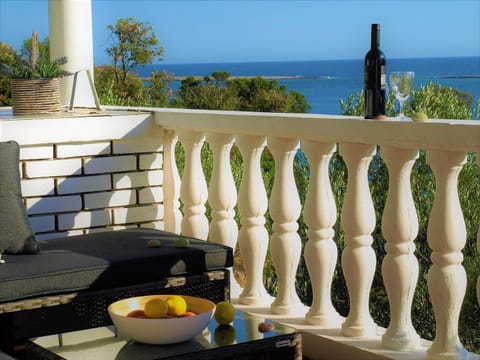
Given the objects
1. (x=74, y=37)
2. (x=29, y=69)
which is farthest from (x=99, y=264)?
(x=74, y=37)

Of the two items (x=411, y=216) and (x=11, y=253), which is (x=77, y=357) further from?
(x=411, y=216)

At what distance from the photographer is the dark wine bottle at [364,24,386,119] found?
3.00m

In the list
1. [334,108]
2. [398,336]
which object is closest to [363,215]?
[398,336]

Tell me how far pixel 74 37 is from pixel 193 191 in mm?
1272

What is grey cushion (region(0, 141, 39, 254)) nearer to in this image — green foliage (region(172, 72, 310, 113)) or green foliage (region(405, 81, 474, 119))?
green foliage (region(405, 81, 474, 119))

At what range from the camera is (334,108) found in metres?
46.4

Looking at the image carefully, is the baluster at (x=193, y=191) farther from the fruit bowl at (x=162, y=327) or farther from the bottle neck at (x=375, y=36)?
Answer: the fruit bowl at (x=162, y=327)

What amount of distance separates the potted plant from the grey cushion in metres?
0.80

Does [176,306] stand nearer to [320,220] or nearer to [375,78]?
[320,220]

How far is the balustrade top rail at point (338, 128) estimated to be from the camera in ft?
8.77

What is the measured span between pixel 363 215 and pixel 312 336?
0.54 meters

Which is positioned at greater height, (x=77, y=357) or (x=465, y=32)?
(x=465, y=32)

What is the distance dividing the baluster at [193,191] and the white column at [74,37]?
98cm

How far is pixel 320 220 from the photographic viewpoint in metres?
3.27
